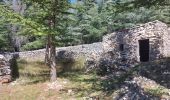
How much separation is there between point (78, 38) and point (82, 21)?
284cm

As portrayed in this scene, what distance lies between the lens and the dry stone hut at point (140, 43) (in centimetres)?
2864

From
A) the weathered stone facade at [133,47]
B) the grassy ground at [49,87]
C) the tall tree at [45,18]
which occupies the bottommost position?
the grassy ground at [49,87]

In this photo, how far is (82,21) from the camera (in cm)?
5956

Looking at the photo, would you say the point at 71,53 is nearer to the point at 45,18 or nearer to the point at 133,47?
the point at 133,47

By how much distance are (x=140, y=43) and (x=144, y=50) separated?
724mm

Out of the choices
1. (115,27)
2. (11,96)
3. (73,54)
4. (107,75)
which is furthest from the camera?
(115,27)

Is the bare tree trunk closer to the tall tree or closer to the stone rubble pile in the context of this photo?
the tall tree

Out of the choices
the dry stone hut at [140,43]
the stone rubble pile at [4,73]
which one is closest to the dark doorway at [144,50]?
the dry stone hut at [140,43]

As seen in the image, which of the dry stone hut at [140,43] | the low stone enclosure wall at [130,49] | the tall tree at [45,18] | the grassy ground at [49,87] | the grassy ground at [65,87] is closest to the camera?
the grassy ground at [65,87]

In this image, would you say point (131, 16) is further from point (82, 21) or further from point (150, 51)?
point (150, 51)

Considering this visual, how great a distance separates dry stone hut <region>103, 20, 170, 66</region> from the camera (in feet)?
94.0

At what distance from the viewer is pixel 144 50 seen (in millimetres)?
30688

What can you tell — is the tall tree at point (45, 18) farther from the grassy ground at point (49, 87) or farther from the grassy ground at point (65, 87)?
the grassy ground at point (65, 87)

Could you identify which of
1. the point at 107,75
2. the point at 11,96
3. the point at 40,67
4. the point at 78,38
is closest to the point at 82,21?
the point at 78,38
